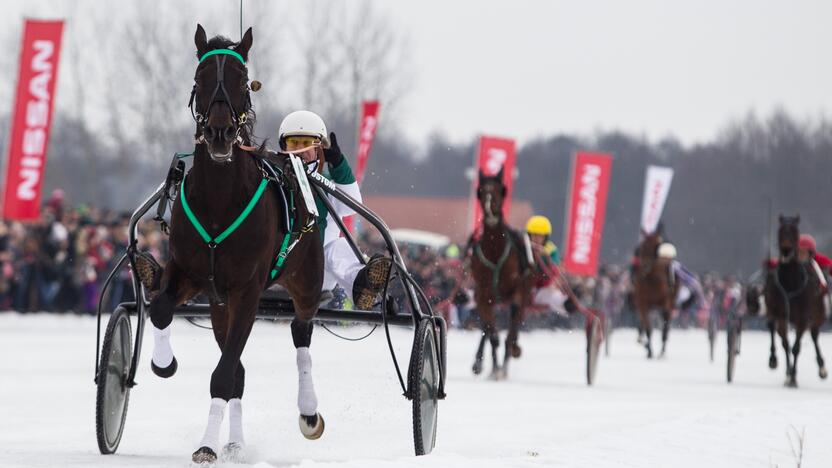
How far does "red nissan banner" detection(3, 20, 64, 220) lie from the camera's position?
20938 mm

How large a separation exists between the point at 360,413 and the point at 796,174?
50.4m

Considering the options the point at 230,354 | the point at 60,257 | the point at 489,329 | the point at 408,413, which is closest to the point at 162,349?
the point at 230,354

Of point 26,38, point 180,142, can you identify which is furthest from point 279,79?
point 26,38

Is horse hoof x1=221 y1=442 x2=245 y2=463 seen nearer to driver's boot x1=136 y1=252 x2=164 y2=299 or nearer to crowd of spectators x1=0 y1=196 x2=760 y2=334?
driver's boot x1=136 y1=252 x2=164 y2=299

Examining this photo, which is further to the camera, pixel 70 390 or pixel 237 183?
pixel 70 390

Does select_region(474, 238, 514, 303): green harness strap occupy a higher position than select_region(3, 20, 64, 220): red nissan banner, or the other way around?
select_region(3, 20, 64, 220): red nissan banner

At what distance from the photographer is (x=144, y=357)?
1633 centimetres

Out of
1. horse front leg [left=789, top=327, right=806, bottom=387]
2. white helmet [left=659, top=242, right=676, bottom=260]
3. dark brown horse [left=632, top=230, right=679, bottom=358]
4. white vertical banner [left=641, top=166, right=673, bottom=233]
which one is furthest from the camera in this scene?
white vertical banner [left=641, top=166, right=673, bottom=233]

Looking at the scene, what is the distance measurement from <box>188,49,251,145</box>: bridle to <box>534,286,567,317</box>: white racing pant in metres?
11.0

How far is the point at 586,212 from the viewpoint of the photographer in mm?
29969

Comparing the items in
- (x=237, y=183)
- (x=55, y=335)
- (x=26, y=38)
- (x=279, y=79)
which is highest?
(x=279, y=79)

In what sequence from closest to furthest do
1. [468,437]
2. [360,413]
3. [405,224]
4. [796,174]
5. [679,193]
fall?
1. [468,437]
2. [360,413]
3. [796,174]
4. [405,224]
5. [679,193]

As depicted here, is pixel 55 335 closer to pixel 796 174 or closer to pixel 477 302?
pixel 477 302

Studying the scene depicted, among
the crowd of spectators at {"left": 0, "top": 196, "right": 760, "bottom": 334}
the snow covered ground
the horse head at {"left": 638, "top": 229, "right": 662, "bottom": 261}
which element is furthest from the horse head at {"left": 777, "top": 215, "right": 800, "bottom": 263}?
the horse head at {"left": 638, "top": 229, "right": 662, "bottom": 261}
